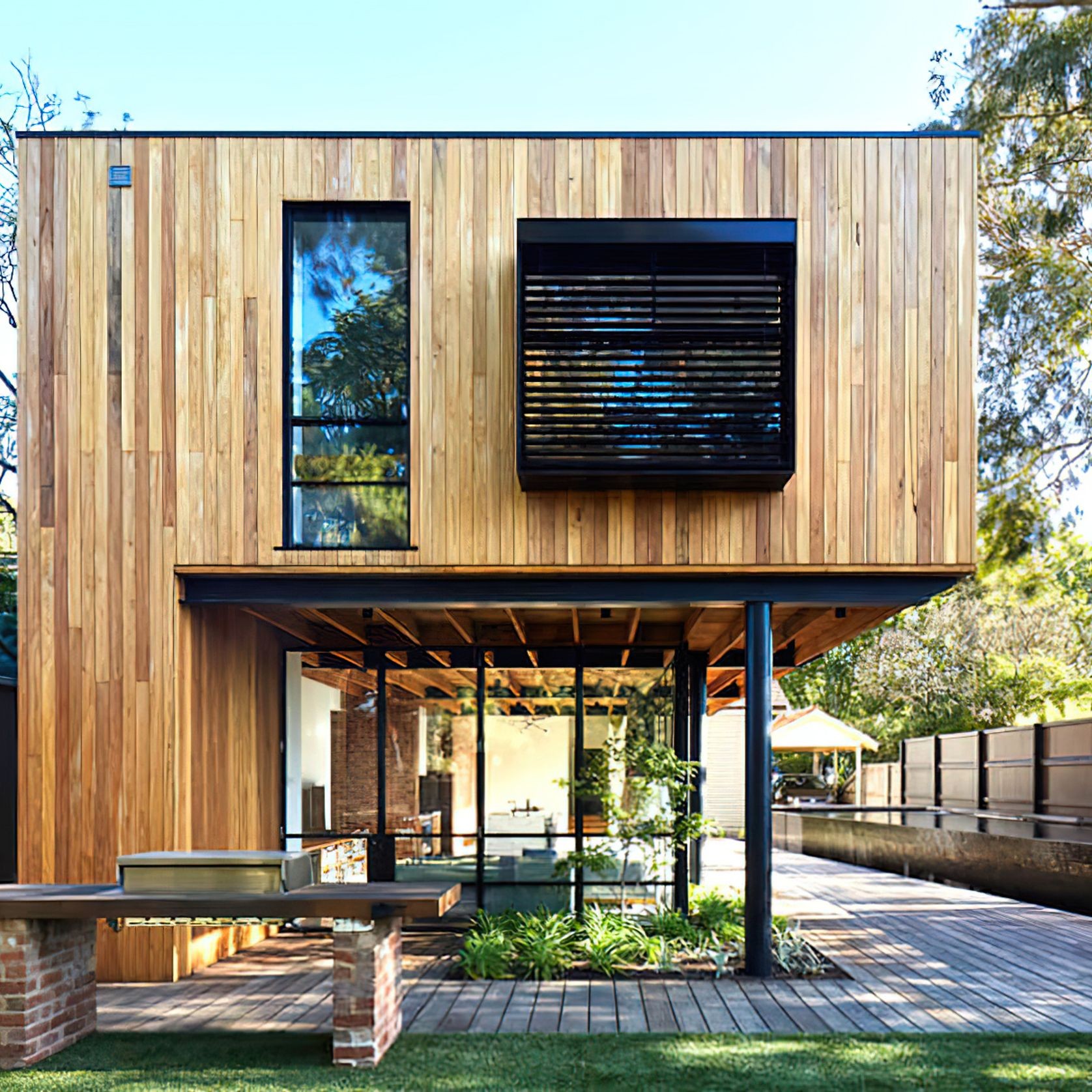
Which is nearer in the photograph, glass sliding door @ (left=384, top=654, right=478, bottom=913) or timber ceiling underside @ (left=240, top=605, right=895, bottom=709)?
timber ceiling underside @ (left=240, top=605, right=895, bottom=709)

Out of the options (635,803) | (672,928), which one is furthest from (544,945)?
(635,803)

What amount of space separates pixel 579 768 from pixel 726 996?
10.8 ft

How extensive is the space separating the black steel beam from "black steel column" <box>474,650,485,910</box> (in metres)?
2.38

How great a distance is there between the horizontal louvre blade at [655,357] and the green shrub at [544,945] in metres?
3.25

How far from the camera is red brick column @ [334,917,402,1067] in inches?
238

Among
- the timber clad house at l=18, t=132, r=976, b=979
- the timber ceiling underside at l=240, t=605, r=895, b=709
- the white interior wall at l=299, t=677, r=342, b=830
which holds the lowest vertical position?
the white interior wall at l=299, t=677, r=342, b=830

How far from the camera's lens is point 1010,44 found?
49.6 feet

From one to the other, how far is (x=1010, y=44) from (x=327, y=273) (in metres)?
10.6

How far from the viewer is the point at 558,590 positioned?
852 cm

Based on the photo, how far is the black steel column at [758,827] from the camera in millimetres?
8211

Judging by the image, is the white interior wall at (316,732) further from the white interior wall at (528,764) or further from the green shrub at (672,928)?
the green shrub at (672,928)

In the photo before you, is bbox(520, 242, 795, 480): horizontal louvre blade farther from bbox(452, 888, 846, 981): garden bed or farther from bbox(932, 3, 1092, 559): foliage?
bbox(932, 3, 1092, 559): foliage

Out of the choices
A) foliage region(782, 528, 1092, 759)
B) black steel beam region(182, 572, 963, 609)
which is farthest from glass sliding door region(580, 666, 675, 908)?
foliage region(782, 528, 1092, 759)

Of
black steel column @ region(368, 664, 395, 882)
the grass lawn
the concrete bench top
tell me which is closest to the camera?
the grass lawn
